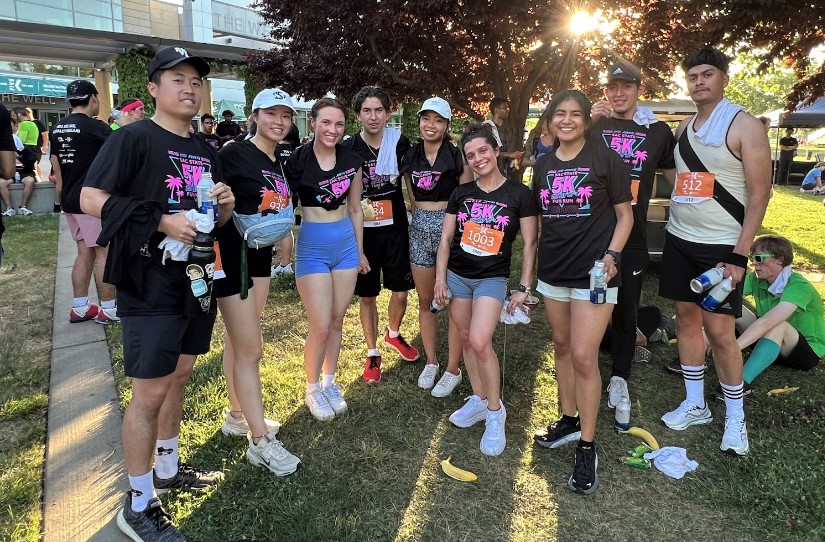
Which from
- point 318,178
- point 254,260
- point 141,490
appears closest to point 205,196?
point 254,260

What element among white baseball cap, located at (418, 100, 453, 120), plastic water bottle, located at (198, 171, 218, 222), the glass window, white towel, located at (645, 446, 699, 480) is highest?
the glass window

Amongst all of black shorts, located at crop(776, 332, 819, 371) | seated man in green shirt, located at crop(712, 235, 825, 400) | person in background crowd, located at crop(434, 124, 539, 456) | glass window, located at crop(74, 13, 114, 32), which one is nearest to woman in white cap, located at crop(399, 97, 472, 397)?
person in background crowd, located at crop(434, 124, 539, 456)

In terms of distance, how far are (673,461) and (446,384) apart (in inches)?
60.0

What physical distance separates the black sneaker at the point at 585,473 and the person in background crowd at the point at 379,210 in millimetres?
1709

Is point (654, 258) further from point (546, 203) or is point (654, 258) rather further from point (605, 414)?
point (546, 203)

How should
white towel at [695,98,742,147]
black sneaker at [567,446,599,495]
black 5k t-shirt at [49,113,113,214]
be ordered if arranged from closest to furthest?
black sneaker at [567,446,599,495] < white towel at [695,98,742,147] < black 5k t-shirt at [49,113,113,214]

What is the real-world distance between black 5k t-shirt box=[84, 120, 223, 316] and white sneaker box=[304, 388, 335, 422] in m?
1.50

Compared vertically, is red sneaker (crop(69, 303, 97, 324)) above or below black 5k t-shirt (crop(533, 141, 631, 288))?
below

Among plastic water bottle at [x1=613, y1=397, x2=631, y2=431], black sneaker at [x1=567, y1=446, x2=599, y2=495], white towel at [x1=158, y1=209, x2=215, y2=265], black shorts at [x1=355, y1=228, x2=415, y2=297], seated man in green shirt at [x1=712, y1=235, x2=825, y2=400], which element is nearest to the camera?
white towel at [x1=158, y1=209, x2=215, y2=265]

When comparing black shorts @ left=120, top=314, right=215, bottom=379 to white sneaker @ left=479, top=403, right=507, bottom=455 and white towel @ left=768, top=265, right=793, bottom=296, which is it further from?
white towel @ left=768, top=265, right=793, bottom=296

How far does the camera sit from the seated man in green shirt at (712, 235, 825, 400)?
3955 mm

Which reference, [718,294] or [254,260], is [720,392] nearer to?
[718,294]

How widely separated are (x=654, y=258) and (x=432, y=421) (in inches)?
163

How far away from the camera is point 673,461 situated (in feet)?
10.1
